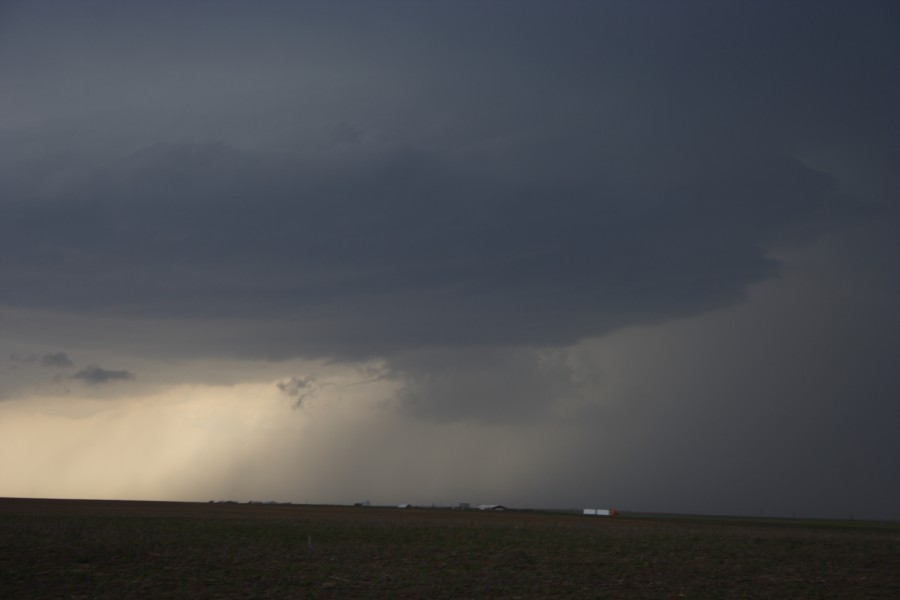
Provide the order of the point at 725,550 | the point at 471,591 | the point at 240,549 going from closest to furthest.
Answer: the point at 471,591
the point at 240,549
the point at 725,550

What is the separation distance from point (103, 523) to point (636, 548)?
1787 inches

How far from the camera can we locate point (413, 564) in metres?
51.0

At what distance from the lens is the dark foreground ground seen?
43.3 m

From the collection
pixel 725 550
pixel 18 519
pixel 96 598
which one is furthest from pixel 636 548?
pixel 18 519

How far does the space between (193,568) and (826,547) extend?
4898 cm

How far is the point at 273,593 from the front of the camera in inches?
1649

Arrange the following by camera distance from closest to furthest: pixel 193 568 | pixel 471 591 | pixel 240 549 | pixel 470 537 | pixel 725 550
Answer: pixel 471 591 < pixel 193 568 < pixel 240 549 < pixel 725 550 < pixel 470 537

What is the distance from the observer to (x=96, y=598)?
130 feet

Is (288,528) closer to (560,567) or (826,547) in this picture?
(560,567)

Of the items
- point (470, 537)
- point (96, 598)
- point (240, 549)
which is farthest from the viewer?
point (470, 537)

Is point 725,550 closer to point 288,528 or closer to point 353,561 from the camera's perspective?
point 353,561

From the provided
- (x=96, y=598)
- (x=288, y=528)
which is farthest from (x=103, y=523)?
(x=96, y=598)

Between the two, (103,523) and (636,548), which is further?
(103,523)

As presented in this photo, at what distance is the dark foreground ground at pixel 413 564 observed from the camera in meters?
43.3
